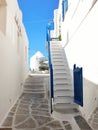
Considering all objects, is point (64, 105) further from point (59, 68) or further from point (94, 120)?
point (59, 68)

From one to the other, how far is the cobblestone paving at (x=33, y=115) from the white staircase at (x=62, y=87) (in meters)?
0.48

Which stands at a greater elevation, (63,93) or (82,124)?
(63,93)

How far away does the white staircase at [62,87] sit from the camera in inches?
280

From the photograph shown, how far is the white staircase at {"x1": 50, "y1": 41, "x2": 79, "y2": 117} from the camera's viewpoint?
23.3ft

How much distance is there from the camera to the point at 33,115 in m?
6.74

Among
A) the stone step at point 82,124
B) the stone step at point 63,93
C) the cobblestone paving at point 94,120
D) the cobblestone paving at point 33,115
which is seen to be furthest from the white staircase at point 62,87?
the stone step at point 82,124

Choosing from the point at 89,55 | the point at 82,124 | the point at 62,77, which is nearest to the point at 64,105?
the point at 62,77

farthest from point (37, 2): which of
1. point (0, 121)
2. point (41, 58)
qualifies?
point (41, 58)

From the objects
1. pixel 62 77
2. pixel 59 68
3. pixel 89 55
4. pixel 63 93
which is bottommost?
pixel 63 93

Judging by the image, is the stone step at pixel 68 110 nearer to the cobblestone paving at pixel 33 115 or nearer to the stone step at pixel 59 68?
the cobblestone paving at pixel 33 115

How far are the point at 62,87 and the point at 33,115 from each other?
200 cm

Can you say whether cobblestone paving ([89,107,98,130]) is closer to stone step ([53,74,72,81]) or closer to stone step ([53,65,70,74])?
stone step ([53,74,72,81])

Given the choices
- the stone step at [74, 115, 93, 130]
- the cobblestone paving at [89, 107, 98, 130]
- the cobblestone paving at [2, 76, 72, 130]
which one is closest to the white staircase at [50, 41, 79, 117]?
the cobblestone paving at [2, 76, 72, 130]

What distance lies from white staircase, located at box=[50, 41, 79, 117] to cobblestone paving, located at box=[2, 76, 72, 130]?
0.48 m
